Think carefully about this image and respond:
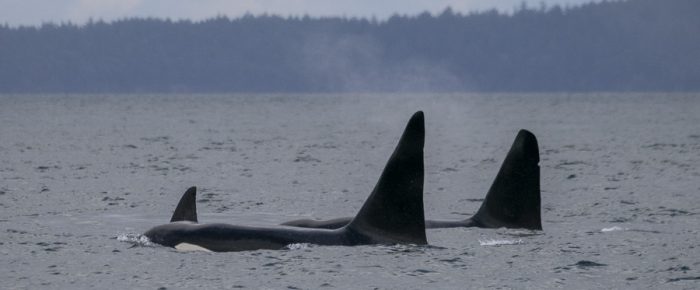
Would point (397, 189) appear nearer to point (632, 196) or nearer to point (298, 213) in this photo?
point (298, 213)

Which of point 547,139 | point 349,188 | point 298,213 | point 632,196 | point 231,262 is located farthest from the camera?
point 547,139

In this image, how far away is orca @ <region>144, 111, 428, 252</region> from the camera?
1627 centimetres

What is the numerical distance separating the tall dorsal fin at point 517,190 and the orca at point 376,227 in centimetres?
257

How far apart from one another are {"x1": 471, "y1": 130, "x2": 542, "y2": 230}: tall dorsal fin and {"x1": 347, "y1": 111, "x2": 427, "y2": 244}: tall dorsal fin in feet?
9.12

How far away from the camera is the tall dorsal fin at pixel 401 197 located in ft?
53.1

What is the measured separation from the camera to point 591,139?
7044 centimetres

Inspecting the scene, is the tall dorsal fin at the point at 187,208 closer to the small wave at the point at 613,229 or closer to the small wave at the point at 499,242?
the small wave at the point at 499,242

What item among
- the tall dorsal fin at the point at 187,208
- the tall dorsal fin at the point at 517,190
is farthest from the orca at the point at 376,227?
the tall dorsal fin at the point at 517,190

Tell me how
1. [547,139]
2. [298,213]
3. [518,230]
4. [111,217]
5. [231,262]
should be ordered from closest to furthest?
[231,262] < [518,230] < [111,217] < [298,213] < [547,139]

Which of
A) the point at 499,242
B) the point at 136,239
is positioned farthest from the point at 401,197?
the point at 136,239

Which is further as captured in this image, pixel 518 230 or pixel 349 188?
pixel 349 188

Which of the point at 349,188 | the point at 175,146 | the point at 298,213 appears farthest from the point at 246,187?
the point at 175,146

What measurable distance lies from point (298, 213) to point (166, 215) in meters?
2.39

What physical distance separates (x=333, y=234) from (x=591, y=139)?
54883 millimetres
